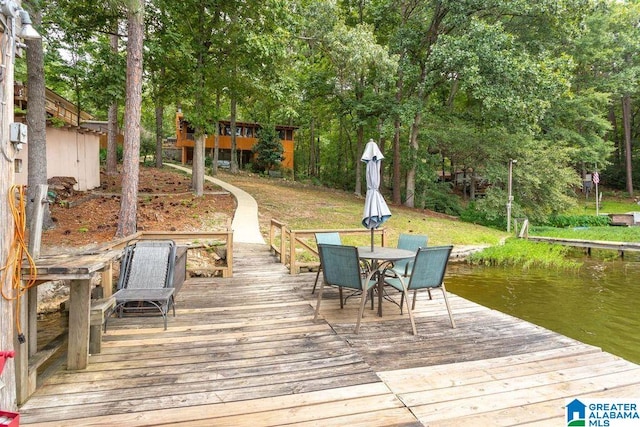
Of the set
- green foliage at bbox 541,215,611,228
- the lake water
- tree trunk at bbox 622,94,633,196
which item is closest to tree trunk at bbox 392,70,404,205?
green foliage at bbox 541,215,611,228

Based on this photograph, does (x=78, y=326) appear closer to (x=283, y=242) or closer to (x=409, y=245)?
(x=409, y=245)

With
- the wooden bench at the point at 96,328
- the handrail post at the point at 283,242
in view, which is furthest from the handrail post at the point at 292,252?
the wooden bench at the point at 96,328

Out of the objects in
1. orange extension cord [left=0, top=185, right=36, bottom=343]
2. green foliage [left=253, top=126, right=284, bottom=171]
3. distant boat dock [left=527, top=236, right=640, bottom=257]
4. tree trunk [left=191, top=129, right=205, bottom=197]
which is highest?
green foliage [left=253, top=126, right=284, bottom=171]

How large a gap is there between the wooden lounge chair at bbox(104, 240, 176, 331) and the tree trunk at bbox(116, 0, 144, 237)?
349cm

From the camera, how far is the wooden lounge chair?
176 inches

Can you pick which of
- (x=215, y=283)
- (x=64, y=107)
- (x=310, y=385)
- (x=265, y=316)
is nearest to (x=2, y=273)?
(x=310, y=385)

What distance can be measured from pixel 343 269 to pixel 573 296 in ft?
21.0

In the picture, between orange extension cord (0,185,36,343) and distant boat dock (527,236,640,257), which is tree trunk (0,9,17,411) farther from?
distant boat dock (527,236,640,257)

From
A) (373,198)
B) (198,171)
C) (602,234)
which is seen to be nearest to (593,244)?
(602,234)

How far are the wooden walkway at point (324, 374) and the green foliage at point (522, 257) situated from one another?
7.51 meters

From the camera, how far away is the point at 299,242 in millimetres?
7594

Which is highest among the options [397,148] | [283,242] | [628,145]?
[628,145]

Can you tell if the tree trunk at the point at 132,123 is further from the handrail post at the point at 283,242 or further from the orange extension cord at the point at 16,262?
the orange extension cord at the point at 16,262

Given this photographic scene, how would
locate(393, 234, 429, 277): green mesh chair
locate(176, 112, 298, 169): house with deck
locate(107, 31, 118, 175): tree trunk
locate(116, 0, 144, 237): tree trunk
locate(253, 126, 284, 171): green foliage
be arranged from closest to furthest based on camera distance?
locate(393, 234, 429, 277): green mesh chair, locate(116, 0, 144, 237): tree trunk, locate(107, 31, 118, 175): tree trunk, locate(253, 126, 284, 171): green foliage, locate(176, 112, 298, 169): house with deck
